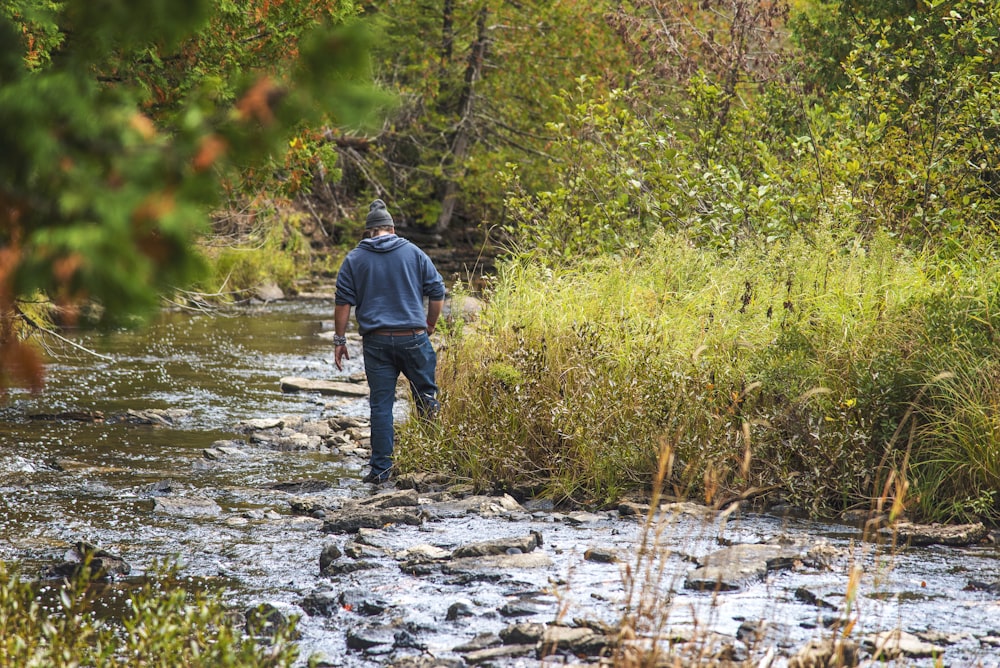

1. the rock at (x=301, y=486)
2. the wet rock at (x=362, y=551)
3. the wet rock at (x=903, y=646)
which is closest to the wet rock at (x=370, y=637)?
the wet rock at (x=362, y=551)

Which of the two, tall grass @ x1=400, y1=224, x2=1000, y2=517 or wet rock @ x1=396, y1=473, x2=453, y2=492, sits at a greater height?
tall grass @ x1=400, y1=224, x2=1000, y2=517

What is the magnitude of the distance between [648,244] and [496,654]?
7.52 meters

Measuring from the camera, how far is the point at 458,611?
5.04 m

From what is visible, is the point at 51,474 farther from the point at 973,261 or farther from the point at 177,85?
the point at 973,261

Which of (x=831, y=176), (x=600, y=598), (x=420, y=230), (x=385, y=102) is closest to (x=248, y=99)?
(x=385, y=102)

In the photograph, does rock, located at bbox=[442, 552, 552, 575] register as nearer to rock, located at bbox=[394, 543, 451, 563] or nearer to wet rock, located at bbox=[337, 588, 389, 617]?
rock, located at bbox=[394, 543, 451, 563]

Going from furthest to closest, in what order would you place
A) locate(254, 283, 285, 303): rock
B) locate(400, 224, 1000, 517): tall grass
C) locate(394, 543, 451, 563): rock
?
locate(254, 283, 285, 303): rock < locate(400, 224, 1000, 517): tall grass < locate(394, 543, 451, 563): rock

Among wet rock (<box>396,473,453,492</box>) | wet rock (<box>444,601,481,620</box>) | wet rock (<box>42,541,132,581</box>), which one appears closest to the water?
wet rock (<box>444,601,481,620</box>)

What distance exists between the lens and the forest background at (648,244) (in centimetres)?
211

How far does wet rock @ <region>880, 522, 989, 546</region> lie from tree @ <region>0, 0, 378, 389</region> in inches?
193

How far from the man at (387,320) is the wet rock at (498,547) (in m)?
2.36

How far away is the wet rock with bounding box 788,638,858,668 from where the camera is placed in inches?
152

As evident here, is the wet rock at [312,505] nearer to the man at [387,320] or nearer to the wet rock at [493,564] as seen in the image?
the man at [387,320]

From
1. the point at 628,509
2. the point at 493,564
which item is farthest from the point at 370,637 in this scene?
the point at 628,509
